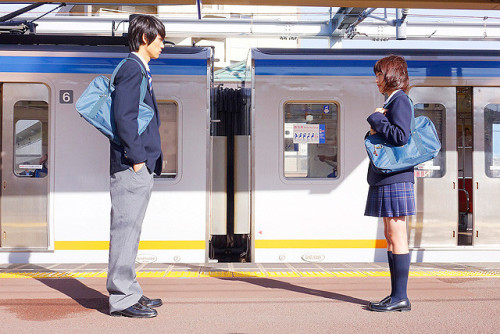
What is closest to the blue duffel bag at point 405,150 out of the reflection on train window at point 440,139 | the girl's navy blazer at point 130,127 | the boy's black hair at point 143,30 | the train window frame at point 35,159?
the girl's navy blazer at point 130,127

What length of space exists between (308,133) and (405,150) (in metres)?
2.78

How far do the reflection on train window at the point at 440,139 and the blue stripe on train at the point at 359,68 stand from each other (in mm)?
398

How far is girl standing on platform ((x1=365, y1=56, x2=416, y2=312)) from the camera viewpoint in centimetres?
387

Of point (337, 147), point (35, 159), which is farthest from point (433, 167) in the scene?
point (35, 159)

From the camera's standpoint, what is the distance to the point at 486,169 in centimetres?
676

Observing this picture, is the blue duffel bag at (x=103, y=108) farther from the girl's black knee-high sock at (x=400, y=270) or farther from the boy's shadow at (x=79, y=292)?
the girl's black knee-high sock at (x=400, y=270)

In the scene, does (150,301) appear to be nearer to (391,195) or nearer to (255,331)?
(255,331)

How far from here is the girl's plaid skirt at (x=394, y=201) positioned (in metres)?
3.89

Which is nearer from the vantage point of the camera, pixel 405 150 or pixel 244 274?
pixel 405 150

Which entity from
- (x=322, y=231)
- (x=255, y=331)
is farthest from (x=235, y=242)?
(x=255, y=331)

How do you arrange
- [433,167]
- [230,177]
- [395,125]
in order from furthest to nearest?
1. [230,177]
2. [433,167]
3. [395,125]

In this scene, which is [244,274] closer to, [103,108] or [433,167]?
[103,108]

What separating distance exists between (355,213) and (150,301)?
322 cm

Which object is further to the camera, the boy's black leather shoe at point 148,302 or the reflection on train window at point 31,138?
the reflection on train window at point 31,138
